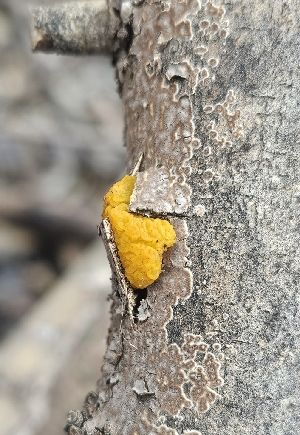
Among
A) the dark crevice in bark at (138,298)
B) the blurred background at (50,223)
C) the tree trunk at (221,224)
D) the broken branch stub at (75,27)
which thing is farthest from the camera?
the blurred background at (50,223)

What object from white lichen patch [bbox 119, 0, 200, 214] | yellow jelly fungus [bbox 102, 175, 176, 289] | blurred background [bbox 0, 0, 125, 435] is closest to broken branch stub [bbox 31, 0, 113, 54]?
white lichen patch [bbox 119, 0, 200, 214]

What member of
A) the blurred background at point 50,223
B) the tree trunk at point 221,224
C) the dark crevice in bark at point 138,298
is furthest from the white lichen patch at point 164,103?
the blurred background at point 50,223

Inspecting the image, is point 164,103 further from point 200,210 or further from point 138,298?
point 138,298

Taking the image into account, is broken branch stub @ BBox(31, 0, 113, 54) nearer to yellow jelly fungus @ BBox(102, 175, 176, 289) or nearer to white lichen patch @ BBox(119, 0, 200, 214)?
white lichen patch @ BBox(119, 0, 200, 214)

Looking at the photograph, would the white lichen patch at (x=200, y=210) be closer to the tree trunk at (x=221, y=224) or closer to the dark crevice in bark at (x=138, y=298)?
the tree trunk at (x=221, y=224)

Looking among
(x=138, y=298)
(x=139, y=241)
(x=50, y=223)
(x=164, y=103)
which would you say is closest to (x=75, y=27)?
(x=164, y=103)

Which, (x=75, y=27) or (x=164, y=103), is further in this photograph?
(x=75, y=27)

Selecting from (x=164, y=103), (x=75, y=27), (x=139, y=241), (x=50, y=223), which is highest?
(x=75, y=27)
